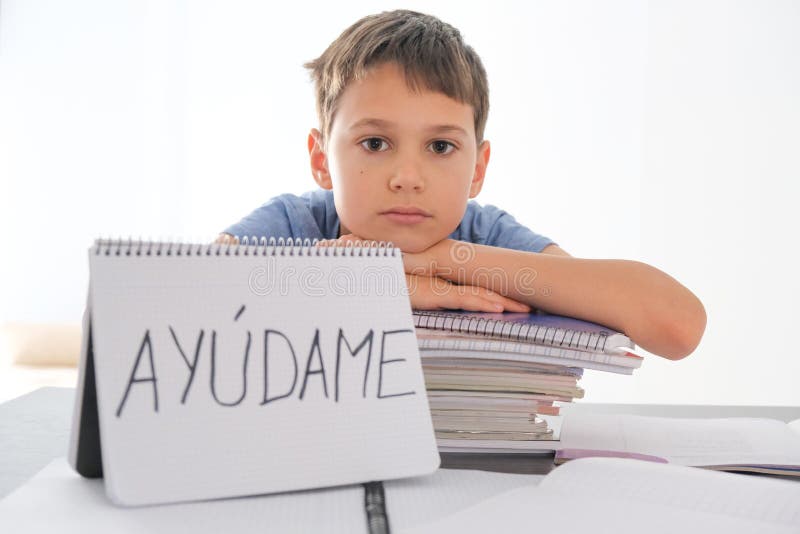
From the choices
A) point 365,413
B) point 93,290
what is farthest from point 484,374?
point 93,290

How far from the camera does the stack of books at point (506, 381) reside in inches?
25.8

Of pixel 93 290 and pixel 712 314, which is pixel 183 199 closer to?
pixel 712 314

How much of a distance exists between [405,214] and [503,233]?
32cm

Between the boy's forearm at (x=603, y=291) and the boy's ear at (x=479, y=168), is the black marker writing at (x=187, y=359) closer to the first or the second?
the boy's forearm at (x=603, y=291)

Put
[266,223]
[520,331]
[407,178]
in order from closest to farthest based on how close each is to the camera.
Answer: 1. [520,331]
2. [407,178]
3. [266,223]

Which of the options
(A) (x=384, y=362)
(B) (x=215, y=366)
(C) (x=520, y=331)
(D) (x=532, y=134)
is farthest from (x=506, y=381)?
(D) (x=532, y=134)

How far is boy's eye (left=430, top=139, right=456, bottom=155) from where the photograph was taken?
99cm

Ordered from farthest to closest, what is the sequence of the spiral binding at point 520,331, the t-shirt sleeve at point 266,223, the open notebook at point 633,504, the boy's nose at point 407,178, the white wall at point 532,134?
the white wall at point 532,134 < the t-shirt sleeve at point 266,223 < the boy's nose at point 407,178 < the spiral binding at point 520,331 < the open notebook at point 633,504

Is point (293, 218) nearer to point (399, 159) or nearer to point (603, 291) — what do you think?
point (399, 159)

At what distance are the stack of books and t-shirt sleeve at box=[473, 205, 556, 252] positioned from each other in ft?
1.69

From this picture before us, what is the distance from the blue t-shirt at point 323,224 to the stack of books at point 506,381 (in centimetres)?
51

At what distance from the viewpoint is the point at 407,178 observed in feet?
3.13

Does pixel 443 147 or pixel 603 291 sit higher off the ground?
pixel 443 147

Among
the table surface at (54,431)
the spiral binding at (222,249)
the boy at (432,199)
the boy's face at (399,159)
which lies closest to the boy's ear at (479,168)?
the boy at (432,199)
